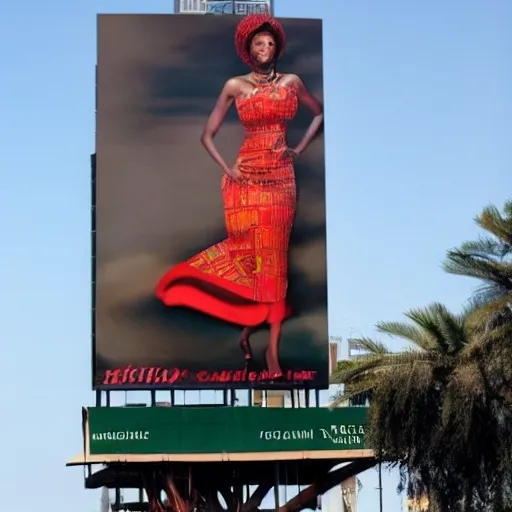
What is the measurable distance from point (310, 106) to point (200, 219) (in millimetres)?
5902

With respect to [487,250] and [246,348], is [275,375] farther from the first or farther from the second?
[487,250]

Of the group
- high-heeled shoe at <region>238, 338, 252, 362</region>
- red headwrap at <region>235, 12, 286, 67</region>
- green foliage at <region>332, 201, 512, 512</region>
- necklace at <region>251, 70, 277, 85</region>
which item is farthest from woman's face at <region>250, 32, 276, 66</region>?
green foliage at <region>332, 201, 512, 512</region>

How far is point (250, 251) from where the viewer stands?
54031 mm

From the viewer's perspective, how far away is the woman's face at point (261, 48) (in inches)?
2179

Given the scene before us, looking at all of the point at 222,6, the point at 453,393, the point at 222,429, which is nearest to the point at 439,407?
the point at 453,393

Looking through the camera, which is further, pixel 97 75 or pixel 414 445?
pixel 97 75

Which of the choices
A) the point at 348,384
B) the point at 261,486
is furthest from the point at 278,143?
the point at 348,384

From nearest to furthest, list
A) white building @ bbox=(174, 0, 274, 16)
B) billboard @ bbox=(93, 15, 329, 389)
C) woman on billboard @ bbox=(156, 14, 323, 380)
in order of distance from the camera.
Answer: billboard @ bbox=(93, 15, 329, 389)
woman on billboard @ bbox=(156, 14, 323, 380)
white building @ bbox=(174, 0, 274, 16)

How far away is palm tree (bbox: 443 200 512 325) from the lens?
3309 cm

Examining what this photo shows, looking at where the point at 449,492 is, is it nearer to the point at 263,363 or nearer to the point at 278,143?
the point at 263,363

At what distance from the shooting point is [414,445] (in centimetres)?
3731

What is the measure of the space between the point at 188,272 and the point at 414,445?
58.7ft

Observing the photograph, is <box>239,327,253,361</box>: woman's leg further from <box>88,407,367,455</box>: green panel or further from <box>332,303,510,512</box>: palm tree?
<box>332,303,510,512</box>: palm tree

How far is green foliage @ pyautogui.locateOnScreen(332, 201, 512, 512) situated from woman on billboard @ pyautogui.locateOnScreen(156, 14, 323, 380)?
49.9 ft
